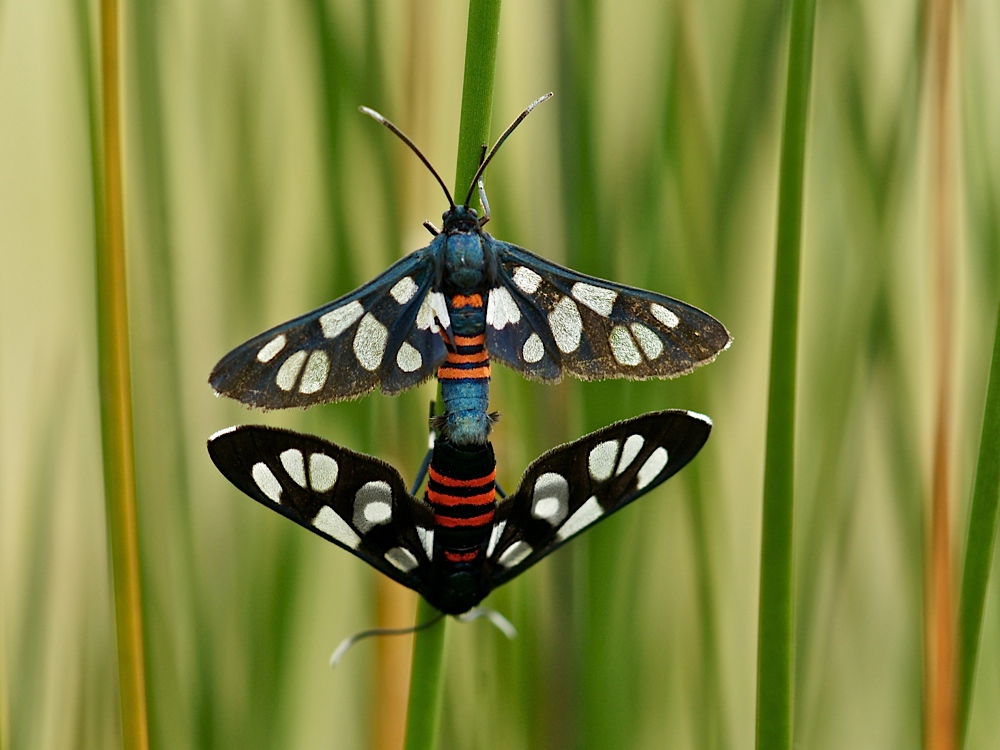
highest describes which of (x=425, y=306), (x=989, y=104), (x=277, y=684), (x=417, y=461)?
(x=989, y=104)

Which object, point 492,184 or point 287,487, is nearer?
point 287,487

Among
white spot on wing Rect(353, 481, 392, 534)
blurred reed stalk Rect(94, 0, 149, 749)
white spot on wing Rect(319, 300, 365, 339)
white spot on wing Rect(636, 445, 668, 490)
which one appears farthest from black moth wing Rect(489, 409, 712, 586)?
blurred reed stalk Rect(94, 0, 149, 749)

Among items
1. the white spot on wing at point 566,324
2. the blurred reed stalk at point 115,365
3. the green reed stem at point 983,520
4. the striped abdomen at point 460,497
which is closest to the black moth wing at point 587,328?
the white spot on wing at point 566,324

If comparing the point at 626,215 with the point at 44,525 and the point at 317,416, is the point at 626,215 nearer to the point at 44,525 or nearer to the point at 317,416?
the point at 317,416

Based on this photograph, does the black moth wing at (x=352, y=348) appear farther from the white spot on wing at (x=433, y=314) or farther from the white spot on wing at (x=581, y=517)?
the white spot on wing at (x=581, y=517)

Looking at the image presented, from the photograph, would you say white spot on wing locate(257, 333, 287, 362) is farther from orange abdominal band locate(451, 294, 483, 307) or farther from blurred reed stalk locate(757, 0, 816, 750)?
blurred reed stalk locate(757, 0, 816, 750)

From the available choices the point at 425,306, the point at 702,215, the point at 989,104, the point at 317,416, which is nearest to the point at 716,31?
the point at 702,215
